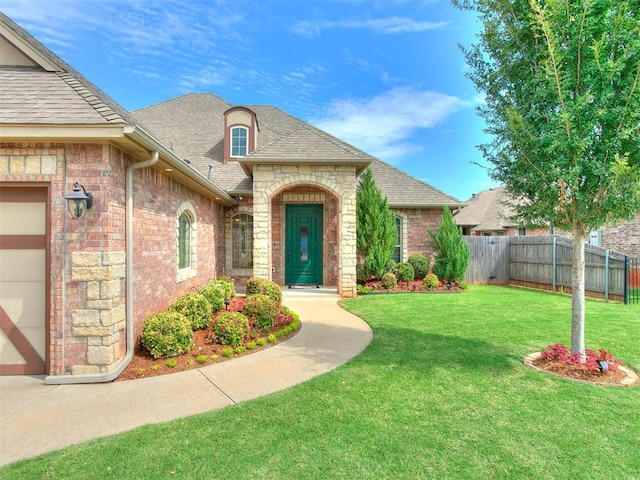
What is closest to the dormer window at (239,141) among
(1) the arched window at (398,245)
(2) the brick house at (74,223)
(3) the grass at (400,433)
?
(2) the brick house at (74,223)

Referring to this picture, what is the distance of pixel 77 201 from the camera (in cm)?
398

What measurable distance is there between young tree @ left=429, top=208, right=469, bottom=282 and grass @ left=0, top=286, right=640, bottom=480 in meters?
6.92

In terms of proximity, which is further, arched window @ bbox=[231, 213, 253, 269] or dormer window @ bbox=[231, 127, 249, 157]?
dormer window @ bbox=[231, 127, 249, 157]

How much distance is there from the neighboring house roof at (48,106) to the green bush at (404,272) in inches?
Answer: 339

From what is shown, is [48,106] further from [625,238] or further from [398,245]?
[625,238]

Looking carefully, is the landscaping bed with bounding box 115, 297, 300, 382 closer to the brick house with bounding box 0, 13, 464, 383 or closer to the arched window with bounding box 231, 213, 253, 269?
the brick house with bounding box 0, 13, 464, 383

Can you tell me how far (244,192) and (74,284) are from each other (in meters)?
7.09

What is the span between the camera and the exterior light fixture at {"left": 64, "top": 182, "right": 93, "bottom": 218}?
393 centimetres

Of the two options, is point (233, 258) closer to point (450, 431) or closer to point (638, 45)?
point (450, 431)

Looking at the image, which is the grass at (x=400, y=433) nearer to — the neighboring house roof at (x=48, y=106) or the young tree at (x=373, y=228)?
the neighboring house roof at (x=48, y=106)

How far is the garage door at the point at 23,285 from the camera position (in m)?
4.24

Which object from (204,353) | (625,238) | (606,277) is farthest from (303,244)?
(625,238)

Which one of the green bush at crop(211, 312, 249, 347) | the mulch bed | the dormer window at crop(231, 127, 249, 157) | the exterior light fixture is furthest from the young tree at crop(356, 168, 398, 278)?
the exterior light fixture

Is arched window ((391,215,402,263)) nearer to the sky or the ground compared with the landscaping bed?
Answer: nearer to the sky
